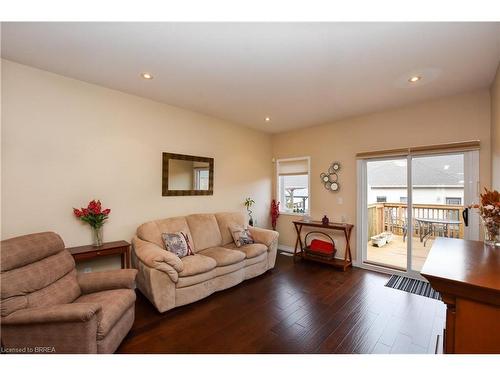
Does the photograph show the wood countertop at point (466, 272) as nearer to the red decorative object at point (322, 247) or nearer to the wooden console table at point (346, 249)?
the wooden console table at point (346, 249)

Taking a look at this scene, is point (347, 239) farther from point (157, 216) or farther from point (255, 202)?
point (157, 216)

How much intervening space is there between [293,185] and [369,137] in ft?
5.96

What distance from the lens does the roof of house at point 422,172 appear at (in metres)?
3.08

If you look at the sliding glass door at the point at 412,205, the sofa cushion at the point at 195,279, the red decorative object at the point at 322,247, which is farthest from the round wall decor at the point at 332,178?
the sofa cushion at the point at 195,279

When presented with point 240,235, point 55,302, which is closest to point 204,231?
point 240,235

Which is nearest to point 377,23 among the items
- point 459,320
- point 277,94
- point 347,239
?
point 277,94

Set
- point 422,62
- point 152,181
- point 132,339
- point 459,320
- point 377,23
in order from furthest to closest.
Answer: point 152,181 → point 422,62 → point 132,339 → point 377,23 → point 459,320

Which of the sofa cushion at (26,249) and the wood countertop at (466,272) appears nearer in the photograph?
the wood countertop at (466,272)

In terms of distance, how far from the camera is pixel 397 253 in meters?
3.93

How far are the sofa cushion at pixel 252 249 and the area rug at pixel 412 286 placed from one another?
6.11ft

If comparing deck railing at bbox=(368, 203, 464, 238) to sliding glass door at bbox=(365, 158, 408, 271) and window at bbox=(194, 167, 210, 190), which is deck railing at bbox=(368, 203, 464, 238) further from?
window at bbox=(194, 167, 210, 190)

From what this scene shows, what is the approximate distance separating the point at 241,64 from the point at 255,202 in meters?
3.02

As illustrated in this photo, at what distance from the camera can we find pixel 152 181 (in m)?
3.24

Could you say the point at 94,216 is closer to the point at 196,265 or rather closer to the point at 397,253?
the point at 196,265
